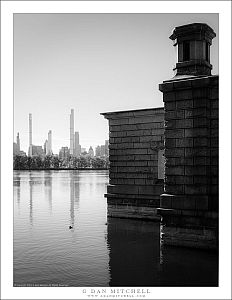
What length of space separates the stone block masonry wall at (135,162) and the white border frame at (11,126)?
35.7ft

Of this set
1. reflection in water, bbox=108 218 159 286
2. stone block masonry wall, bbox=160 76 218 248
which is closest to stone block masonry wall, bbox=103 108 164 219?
reflection in water, bbox=108 218 159 286

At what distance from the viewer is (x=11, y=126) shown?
10500 millimetres

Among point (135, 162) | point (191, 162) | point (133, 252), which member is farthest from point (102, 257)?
point (135, 162)

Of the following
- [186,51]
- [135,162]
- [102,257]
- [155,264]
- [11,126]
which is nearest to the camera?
[11,126]

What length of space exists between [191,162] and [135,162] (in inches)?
315

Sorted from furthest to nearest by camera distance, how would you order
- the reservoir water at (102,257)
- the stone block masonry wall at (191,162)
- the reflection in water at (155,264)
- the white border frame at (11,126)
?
the stone block masonry wall at (191,162) < the reservoir water at (102,257) < the reflection in water at (155,264) < the white border frame at (11,126)

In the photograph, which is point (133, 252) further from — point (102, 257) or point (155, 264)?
point (155, 264)

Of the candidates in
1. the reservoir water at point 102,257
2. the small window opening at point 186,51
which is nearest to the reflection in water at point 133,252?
the reservoir water at point 102,257

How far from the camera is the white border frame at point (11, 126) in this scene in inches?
396

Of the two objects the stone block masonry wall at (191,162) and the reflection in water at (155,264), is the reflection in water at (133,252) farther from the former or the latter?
the stone block masonry wall at (191,162)

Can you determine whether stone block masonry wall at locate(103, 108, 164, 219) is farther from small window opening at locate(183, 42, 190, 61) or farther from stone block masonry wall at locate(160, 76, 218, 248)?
stone block masonry wall at locate(160, 76, 218, 248)

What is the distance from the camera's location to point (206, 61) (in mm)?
16719

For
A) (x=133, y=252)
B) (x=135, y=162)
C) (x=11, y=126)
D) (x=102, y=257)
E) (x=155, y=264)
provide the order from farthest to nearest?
(x=135, y=162) < (x=133, y=252) < (x=102, y=257) < (x=155, y=264) < (x=11, y=126)

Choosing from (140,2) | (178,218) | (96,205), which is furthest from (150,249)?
(96,205)
